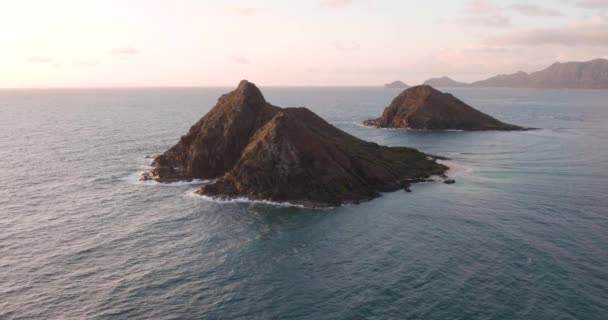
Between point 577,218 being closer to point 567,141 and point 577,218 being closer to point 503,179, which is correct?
point 503,179

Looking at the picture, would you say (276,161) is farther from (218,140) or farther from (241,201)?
(218,140)

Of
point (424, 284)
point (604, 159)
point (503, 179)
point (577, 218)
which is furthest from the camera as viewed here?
point (604, 159)

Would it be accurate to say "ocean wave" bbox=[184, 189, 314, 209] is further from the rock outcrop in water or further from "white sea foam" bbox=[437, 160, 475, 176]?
"white sea foam" bbox=[437, 160, 475, 176]


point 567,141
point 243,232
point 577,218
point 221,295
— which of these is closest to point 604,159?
point 567,141

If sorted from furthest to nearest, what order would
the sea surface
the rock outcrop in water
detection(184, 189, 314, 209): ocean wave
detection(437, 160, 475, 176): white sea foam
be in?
detection(437, 160, 475, 176): white sea foam < the rock outcrop in water < detection(184, 189, 314, 209): ocean wave < the sea surface

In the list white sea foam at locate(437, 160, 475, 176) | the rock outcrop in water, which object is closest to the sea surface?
white sea foam at locate(437, 160, 475, 176)

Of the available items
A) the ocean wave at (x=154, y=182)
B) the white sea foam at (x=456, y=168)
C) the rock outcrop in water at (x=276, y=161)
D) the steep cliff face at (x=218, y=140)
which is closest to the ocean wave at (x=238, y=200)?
the rock outcrop in water at (x=276, y=161)
